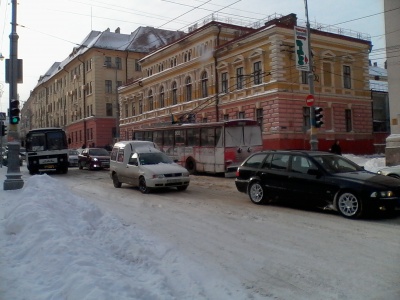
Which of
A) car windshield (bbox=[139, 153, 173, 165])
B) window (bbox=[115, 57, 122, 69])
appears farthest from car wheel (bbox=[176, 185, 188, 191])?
window (bbox=[115, 57, 122, 69])

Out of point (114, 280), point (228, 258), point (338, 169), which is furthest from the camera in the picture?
point (338, 169)

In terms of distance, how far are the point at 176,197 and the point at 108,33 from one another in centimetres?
5518

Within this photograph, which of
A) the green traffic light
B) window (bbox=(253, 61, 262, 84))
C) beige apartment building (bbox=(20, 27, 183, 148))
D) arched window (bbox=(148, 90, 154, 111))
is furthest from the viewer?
beige apartment building (bbox=(20, 27, 183, 148))

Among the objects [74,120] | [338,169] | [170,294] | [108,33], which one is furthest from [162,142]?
[74,120]

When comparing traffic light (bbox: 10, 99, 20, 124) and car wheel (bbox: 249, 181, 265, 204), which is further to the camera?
traffic light (bbox: 10, 99, 20, 124)

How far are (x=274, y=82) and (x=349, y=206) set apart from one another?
22.9 m

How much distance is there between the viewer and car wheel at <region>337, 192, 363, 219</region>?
902cm

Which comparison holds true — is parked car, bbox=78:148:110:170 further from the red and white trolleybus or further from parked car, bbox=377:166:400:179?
parked car, bbox=377:166:400:179

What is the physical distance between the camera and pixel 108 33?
6341cm

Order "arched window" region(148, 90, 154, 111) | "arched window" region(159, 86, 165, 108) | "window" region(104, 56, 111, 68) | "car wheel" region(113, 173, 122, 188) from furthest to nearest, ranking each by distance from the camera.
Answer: "window" region(104, 56, 111, 68), "arched window" region(148, 90, 154, 111), "arched window" region(159, 86, 165, 108), "car wheel" region(113, 173, 122, 188)

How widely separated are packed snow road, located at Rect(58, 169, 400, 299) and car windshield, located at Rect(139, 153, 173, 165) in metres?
3.58

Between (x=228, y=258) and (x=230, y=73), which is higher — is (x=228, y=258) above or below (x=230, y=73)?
below

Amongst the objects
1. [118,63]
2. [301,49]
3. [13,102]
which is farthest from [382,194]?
[118,63]

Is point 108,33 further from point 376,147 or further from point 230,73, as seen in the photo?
point 376,147
